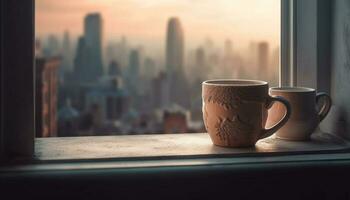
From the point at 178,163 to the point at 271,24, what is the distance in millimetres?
513

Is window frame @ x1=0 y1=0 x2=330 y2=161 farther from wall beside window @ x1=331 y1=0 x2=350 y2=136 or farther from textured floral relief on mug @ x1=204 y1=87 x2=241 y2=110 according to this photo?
wall beside window @ x1=331 y1=0 x2=350 y2=136

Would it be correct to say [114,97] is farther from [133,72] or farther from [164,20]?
[164,20]

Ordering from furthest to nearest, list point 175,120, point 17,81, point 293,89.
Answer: point 175,120
point 293,89
point 17,81

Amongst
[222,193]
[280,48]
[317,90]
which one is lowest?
[222,193]

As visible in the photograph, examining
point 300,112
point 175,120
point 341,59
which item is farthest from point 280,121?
point 175,120

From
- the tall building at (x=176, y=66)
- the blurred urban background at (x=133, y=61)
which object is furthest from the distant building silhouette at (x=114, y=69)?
the tall building at (x=176, y=66)

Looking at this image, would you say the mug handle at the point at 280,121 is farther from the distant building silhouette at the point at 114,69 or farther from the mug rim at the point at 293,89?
the distant building silhouette at the point at 114,69

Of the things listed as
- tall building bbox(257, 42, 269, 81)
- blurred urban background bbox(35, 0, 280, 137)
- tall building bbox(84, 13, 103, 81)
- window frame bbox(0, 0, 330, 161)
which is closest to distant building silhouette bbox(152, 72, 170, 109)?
blurred urban background bbox(35, 0, 280, 137)

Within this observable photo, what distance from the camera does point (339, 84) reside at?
120 centimetres

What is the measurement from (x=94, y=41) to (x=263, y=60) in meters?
0.41

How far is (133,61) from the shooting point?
1317 mm

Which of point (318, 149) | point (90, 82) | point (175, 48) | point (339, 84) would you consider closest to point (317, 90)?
point (339, 84)

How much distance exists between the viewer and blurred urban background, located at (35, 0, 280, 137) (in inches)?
51.2

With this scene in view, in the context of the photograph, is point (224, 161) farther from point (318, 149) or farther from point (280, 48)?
point (280, 48)
